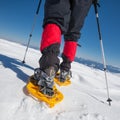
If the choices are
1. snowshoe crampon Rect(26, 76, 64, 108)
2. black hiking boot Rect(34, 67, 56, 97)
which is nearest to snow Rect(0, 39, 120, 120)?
snowshoe crampon Rect(26, 76, 64, 108)

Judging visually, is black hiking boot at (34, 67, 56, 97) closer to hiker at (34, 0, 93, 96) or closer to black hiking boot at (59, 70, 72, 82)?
hiker at (34, 0, 93, 96)

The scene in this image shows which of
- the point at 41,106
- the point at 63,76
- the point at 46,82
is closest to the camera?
the point at 41,106

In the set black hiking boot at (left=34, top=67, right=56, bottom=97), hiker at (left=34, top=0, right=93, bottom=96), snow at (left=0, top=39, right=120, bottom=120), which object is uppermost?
hiker at (left=34, top=0, right=93, bottom=96)

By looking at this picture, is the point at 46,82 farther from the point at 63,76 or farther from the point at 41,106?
the point at 63,76

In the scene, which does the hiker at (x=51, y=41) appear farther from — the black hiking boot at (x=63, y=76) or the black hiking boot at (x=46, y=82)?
the black hiking boot at (x=63, y=76)

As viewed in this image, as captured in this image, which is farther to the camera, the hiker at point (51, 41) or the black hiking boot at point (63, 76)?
the black hiking boot at point (63, 76)

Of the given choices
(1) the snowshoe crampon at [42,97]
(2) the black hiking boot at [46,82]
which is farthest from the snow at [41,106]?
(2) the black hiking boot at [46,82]

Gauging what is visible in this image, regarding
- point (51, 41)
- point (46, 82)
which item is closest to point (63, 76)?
point (46, 82)

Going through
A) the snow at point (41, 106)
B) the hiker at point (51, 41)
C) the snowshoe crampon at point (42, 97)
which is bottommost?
the snow at point (41, 106)

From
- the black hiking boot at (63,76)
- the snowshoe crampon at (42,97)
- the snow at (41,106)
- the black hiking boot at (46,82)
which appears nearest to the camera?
the snow at (41,106)

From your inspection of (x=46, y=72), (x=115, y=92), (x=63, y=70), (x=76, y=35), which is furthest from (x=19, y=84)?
(x=115, y=92)

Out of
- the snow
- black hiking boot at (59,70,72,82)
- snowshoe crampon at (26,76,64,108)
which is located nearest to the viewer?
the snow

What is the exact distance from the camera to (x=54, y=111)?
3062 mm

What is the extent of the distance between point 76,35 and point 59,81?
0.97m
